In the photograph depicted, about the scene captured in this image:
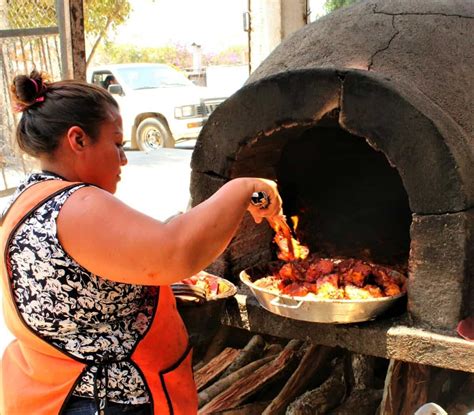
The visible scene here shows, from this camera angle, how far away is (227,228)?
68.6 inches

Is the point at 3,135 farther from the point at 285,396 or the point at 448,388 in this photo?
the point at 448,388

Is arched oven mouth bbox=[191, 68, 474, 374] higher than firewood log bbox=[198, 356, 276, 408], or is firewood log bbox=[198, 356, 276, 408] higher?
arched oven mouth bbox=[191, 68, 474, 374]

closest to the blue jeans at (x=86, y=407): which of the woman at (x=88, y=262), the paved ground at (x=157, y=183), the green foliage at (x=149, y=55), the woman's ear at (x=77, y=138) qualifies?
the woman at (x=88, y=262)

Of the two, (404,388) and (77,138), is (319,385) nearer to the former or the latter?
(404,388)

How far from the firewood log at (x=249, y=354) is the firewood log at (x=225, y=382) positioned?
99mm

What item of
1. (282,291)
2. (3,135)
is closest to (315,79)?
(282,291)

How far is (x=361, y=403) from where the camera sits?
11.1ft

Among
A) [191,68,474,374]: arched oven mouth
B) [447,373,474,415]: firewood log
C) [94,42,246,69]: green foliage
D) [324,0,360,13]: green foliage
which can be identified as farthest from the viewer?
[94,42,246,69]: green foliage

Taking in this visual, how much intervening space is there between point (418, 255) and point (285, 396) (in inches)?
47.8

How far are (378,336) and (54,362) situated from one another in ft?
4.70

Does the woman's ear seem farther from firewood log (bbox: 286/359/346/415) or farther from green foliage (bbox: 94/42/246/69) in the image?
green foliage (bbox: 94/42/246/69)

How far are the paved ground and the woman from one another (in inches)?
191

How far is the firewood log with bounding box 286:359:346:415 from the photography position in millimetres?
3299

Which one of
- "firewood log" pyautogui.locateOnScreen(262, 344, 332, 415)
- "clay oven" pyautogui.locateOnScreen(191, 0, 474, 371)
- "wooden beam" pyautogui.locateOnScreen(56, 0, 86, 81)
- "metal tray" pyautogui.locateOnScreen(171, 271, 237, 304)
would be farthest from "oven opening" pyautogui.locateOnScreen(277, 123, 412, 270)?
"wooden beam" pyautogui.locateOnScreen(56, 0, 86, 81)
